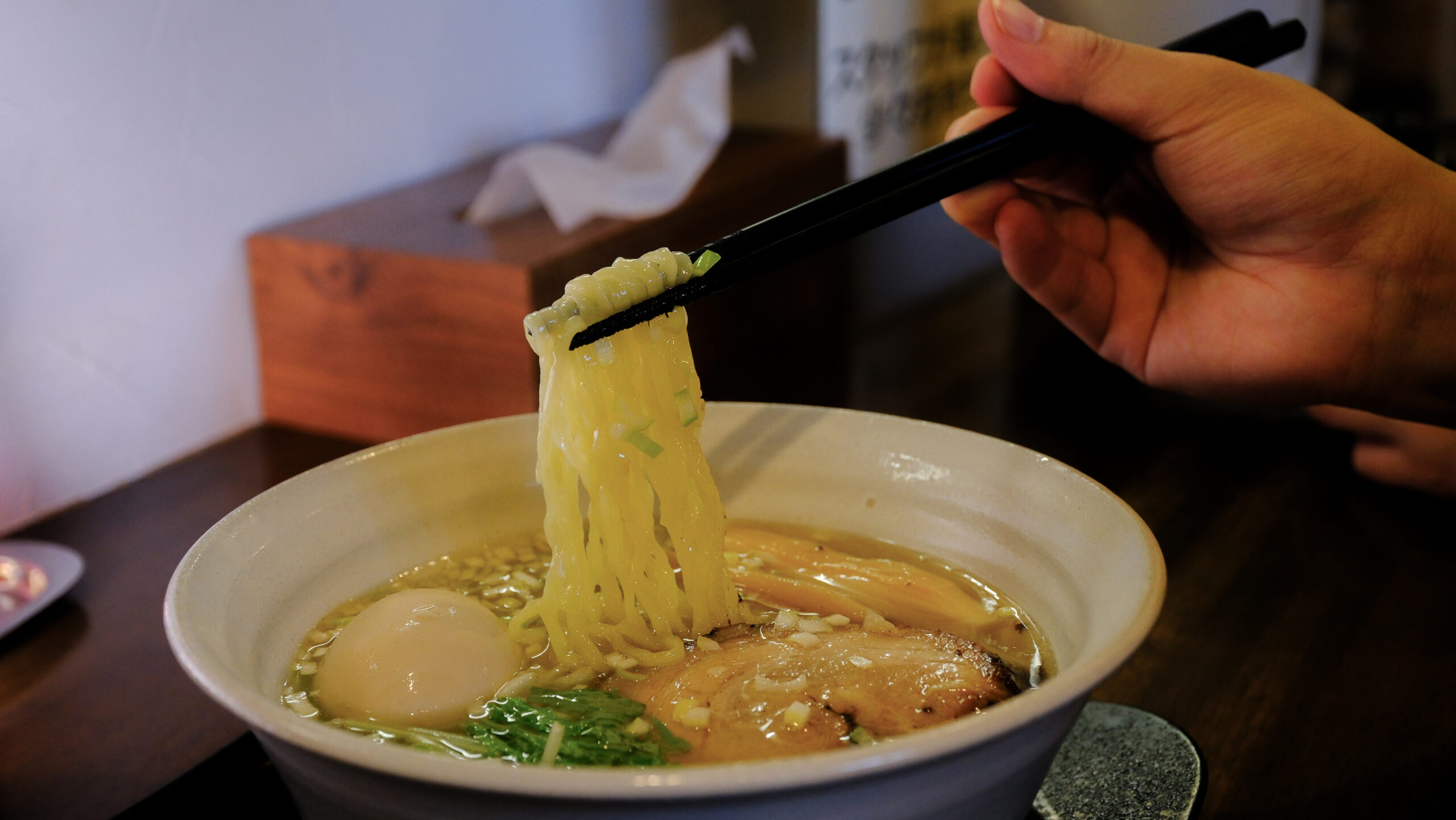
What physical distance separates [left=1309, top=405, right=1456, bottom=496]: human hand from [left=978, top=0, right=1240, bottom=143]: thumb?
54 centimetres

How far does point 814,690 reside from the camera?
0.94 metres

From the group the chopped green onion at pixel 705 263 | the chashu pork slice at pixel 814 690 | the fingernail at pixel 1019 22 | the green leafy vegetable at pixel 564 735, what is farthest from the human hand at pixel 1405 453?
the green leafy vegetable at pixel 564 735

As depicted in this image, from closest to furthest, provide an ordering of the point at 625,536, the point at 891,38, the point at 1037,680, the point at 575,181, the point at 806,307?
1. the point at 1037,680
2. the point at 625,536
3. the point at 575,181
4. the point at 806,307
5. the point at 891,38

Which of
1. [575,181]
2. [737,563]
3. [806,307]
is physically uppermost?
[575,181]

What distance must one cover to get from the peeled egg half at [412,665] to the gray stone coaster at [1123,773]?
1.60 feet

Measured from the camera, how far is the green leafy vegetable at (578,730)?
85 cm

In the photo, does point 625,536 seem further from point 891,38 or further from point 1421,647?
point 891,38

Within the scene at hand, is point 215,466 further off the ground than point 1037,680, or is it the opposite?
point 1037,680

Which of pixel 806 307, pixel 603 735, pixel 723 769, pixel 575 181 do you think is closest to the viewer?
pixel 723 769

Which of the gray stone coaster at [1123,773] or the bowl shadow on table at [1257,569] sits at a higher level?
the gray stone coaster at [1123,773]

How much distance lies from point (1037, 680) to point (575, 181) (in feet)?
4.45

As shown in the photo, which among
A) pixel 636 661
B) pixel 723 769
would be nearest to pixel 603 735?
pixel 636 661

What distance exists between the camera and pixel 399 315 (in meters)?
1.88

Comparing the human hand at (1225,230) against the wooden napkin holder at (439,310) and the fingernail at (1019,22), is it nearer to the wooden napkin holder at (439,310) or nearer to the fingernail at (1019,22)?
the fingernail at (1019,22)
